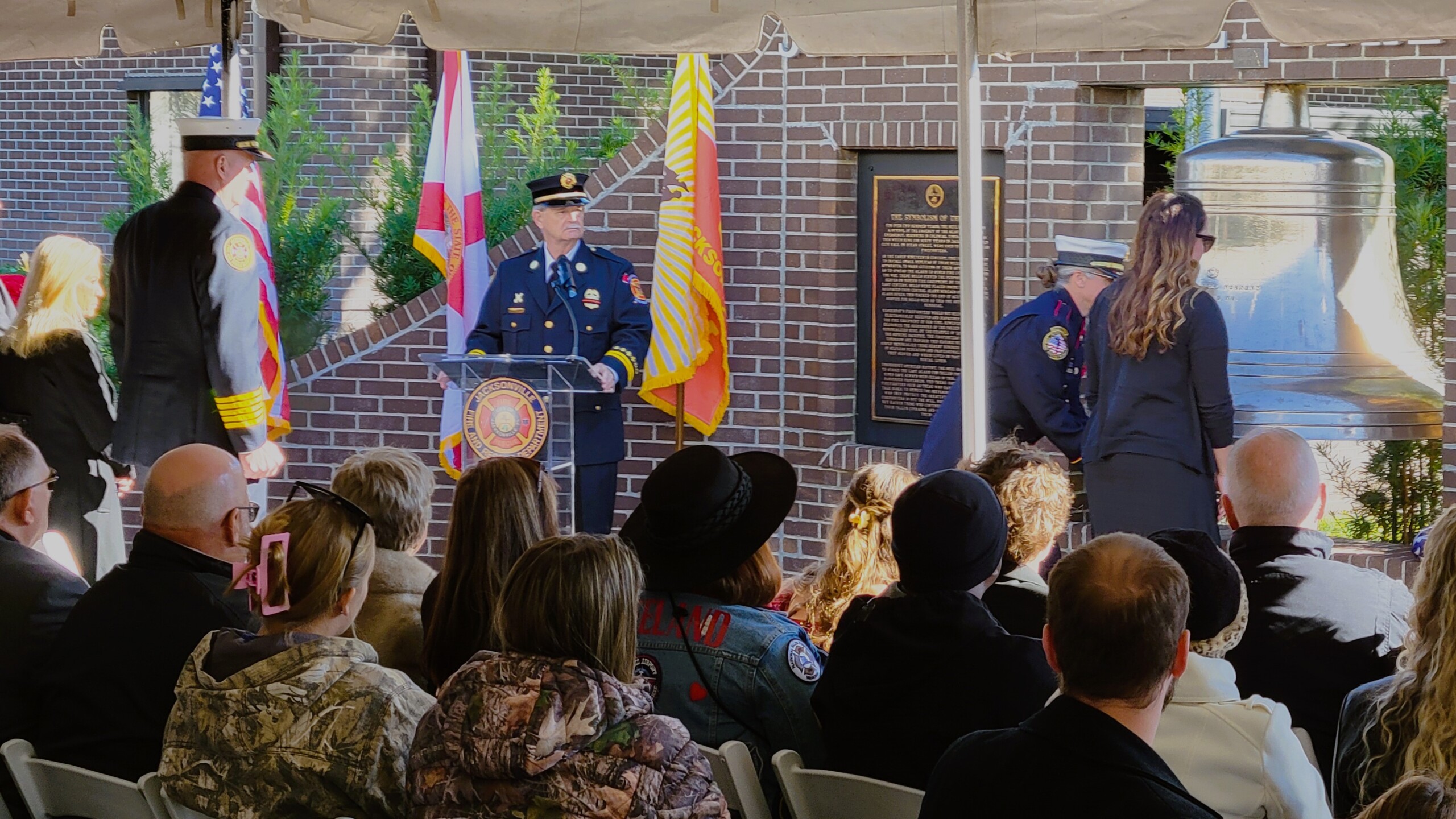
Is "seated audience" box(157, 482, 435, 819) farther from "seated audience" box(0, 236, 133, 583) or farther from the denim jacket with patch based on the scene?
"seated audience" box(0, 236, 133, 583)

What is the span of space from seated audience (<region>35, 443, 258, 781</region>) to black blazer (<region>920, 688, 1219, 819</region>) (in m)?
1.50

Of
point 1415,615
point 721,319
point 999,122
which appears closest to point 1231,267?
point 999,122

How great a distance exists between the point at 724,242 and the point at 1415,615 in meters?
4.65

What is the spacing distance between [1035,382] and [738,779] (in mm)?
3248

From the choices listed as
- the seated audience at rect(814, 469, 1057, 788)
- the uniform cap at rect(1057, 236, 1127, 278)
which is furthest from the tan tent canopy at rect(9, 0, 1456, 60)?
the seated audience at rect(814, 469, 1057, 788)

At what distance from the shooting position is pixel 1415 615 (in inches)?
101

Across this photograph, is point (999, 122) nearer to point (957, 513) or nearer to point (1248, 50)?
point (1248, 50)

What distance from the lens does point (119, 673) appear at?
2.92 meters

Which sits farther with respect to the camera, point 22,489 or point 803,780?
point 22,489

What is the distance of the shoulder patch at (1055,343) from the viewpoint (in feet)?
18.5

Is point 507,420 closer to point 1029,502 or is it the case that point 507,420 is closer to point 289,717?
point 1029,502

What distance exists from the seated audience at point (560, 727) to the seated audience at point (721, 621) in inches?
17.7

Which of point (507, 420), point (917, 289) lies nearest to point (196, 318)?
point (507, 420)

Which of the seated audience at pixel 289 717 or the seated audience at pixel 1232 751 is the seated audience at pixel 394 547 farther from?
the seated audience at pixel 1232 751
